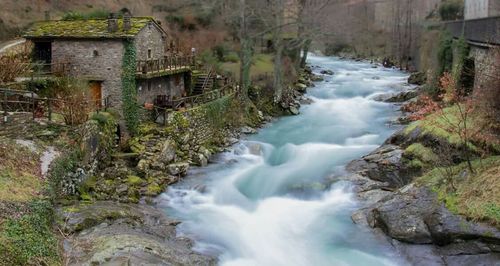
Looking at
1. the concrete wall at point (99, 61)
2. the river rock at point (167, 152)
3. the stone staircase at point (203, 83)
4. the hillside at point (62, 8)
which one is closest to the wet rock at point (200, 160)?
the river rock at point (167, 152)

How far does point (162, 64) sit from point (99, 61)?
3.64 meters

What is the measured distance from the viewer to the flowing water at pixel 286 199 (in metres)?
14.1

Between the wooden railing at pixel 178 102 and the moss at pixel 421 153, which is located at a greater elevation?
the wooden railing at pixel 178 102

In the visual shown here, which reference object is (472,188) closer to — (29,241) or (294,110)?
(29,241)

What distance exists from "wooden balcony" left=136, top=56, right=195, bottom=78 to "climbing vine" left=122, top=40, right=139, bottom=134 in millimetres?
454

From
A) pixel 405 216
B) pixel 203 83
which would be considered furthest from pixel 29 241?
pixel 203 83

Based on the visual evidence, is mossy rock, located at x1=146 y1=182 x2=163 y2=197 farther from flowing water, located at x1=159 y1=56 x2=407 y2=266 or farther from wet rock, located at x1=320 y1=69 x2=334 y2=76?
wet rock, located at x1=320 y1=69 x2=334 y2=76

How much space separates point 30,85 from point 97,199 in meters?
7.24

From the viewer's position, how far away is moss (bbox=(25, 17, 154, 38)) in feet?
73.8

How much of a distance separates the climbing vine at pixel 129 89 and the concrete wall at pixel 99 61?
0.77 ft

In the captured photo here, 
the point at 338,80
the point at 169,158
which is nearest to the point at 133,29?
the point at 169,158

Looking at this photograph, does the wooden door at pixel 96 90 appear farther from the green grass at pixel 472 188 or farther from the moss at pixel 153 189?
the green grass at pixel 472 188

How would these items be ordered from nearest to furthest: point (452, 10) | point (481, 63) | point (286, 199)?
point (286, 199), point (481, 63), point (452, 10)

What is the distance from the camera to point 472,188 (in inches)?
547
